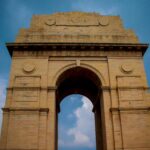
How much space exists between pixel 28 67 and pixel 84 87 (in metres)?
8.13

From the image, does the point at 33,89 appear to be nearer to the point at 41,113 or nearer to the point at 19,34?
the point at 41,113

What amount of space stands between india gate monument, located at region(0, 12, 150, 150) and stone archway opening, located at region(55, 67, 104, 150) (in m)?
0.10

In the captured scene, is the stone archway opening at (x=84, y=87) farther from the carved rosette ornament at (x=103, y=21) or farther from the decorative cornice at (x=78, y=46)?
the carved rosette ornament at (x=103, y=21)

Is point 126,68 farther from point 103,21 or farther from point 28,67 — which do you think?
point 28,67

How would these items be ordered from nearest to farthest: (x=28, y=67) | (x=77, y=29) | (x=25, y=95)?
(x=25, y=95), (x=28, y=67), (x=77, y=29)

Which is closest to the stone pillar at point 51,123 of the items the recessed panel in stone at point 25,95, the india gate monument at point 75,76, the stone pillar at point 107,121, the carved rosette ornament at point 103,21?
the india gate monument at point 75,76

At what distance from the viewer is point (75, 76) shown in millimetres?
25203

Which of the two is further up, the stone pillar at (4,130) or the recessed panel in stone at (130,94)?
the recessed panel in stone at (130,94)

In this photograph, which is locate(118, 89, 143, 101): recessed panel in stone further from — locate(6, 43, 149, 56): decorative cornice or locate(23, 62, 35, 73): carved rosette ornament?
locate(23, 62, 35, 73): carved rosette ornament

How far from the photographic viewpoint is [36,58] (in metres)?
22.8

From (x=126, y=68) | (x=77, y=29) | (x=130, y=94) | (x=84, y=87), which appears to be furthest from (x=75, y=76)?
(x=130, y=94)

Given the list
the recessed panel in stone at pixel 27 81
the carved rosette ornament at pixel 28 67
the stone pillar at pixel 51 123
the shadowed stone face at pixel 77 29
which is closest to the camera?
the stone pillar at pixel 51 123

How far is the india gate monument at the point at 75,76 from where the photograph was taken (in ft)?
64.8

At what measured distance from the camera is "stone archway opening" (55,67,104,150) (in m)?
23.4
